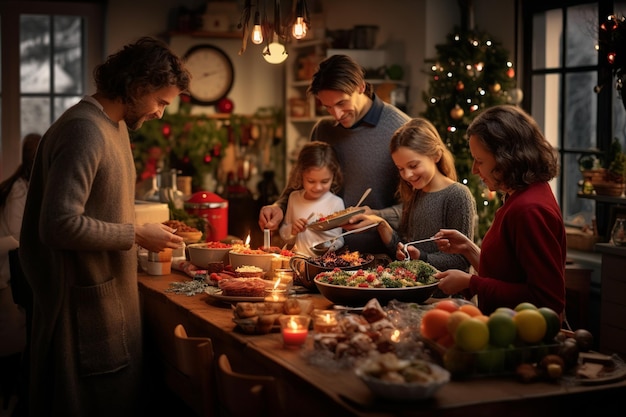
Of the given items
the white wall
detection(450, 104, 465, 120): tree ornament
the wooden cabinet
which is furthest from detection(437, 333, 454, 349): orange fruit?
the white wall

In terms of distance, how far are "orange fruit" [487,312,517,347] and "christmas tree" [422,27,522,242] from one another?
4.10m

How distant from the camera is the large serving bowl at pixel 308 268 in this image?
325cm

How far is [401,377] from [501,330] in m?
0.35

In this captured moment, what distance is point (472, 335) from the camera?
223 cm

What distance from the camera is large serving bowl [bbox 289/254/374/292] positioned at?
3.25 meters

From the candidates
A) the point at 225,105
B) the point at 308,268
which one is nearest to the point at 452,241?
the point at 308,268

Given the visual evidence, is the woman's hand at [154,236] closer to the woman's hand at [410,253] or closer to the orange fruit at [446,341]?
the woman's hand at [410,253]

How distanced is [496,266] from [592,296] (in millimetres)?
3426

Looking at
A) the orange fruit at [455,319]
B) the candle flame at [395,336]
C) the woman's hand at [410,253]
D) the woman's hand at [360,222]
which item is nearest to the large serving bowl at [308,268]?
the woman's hand at [410,253]

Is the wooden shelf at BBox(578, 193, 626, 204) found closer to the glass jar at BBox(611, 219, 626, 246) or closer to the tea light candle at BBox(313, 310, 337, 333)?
the glass jar at BBox(611, 219, 626, 246)

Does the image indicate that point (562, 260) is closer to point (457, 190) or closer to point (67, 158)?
point (457, 190)

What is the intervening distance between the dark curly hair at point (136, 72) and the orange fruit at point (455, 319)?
1367 millimetres

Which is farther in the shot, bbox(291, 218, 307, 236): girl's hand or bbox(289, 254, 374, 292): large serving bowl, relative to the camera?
bbox(291, 218, 307, 236): girl's hand

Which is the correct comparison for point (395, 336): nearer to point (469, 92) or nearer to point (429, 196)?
point (429, 196)
